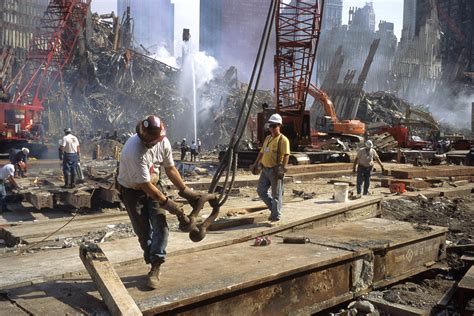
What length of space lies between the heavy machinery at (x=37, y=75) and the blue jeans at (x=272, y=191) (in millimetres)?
17371

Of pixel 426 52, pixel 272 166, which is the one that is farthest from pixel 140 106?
pixel 426 52

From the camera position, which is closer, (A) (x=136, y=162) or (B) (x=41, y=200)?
(A) (x=136, y=162)

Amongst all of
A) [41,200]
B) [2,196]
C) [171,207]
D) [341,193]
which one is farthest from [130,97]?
[171,207]

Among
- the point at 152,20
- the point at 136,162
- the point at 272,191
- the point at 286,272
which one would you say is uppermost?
the point at 152,20

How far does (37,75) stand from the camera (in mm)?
31812

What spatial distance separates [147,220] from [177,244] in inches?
53.7

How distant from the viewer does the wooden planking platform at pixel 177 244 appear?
454 centimetres

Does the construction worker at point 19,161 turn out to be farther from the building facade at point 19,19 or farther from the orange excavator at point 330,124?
the building facade at point 19,19

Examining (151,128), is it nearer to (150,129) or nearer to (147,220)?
(150,129)

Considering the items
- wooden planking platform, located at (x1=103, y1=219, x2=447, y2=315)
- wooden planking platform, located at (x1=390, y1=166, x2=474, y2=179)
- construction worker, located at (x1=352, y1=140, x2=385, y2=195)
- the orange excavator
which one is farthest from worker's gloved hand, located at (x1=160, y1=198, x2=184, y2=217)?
the orange excavator

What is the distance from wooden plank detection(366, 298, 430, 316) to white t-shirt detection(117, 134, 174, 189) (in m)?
2.99

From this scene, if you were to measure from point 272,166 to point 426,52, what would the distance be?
191ft

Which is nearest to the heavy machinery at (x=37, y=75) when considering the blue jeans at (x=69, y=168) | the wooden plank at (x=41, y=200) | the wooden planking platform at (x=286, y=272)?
the blue jeans at (x=69, y=168)

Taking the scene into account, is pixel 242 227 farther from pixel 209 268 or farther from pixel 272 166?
pixel 209 268
